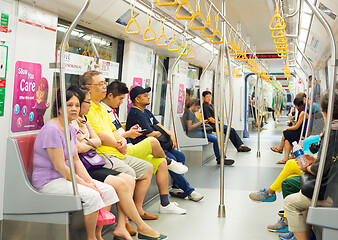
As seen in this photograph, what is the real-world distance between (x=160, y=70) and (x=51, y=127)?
A: 13.5ft

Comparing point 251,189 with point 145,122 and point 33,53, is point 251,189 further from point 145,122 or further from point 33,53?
point 33,53

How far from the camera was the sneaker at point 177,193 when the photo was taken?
15.4ft

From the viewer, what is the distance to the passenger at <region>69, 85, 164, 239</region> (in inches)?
122

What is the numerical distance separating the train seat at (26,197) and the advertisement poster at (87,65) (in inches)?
53.2

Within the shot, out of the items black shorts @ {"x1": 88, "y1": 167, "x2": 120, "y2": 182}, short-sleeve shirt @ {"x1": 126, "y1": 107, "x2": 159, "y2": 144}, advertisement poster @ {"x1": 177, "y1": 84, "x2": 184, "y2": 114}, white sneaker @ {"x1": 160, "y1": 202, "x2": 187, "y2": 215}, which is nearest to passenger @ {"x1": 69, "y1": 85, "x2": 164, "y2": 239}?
black shorts @ {"x1": 88, "y1": 167, "x2": 120, "y2": 182}

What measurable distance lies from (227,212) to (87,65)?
2.40 metres

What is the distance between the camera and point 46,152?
8.59 feet

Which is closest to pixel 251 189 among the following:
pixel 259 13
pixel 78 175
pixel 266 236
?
pixel 266 236

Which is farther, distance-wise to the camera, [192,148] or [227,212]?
[192,148]

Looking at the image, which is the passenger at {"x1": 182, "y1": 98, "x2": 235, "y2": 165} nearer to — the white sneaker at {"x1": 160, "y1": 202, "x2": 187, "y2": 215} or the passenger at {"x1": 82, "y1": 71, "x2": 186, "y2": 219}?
the white sneaker at {"x1": 160, "y1": 202, "x2": 187, "y2": 215}

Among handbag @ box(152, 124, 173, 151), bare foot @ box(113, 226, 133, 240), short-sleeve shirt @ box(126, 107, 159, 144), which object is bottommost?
bare foot @ box(113, 226, 133, 240)

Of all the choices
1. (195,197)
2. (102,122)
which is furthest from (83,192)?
(195,197)

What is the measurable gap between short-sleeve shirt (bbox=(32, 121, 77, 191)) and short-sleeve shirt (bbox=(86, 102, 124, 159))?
36.9 inches

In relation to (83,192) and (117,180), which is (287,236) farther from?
(83,192)
